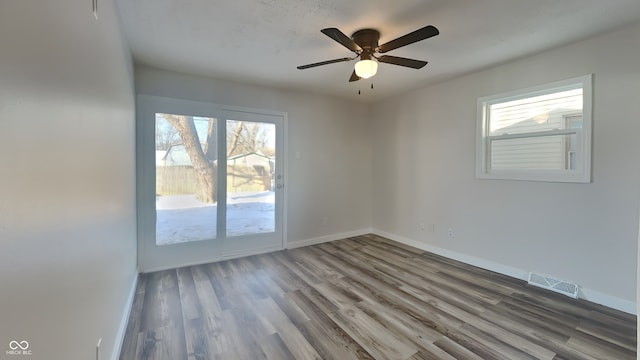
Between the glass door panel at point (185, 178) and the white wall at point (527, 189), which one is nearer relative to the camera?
the white wall at point (527, 189)

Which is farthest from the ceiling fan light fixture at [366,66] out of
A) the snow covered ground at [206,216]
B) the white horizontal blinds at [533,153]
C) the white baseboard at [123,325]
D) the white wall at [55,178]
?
the white baseboard at [123,325]

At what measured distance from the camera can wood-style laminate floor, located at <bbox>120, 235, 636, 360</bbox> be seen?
1.91 metres

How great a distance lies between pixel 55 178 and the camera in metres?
0.91

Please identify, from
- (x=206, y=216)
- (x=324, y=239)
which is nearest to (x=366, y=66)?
(x=206, y=216)

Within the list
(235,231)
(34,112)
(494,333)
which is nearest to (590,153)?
(494,333)

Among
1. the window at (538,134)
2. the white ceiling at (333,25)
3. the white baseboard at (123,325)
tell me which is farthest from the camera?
the window at (538,134)

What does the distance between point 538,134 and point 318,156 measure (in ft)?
9.65

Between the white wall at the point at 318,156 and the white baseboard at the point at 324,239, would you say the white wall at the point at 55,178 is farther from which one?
the white baseboard at the point at 324,239

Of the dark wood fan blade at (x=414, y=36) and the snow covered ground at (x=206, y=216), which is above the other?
the dark wood fan blade at (x=414, y=36)

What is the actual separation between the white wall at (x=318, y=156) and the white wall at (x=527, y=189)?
548 millimetres

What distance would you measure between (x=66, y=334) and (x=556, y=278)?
394cm

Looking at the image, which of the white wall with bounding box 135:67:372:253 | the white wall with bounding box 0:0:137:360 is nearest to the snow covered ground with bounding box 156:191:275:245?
the white wall with bounding box 135:67:372:253

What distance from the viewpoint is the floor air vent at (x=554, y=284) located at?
2.69 meters

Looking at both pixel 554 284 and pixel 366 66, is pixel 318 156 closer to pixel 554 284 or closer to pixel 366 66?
pixel 366 66
